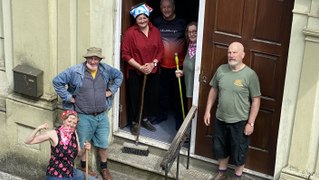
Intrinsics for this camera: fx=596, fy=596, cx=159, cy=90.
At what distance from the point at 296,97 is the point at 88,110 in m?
2.27

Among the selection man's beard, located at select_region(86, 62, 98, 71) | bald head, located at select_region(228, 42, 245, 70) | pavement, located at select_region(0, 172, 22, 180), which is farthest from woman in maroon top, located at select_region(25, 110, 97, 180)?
bald head, located at select_region(228, 42, 245, 70)

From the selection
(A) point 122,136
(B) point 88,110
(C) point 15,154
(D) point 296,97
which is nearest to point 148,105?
(A) point 122,136

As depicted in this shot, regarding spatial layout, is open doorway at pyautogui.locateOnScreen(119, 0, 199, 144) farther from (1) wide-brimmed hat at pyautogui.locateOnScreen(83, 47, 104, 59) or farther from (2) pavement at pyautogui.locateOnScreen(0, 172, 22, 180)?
(2) pavement at pyautogui.locateOnScreen(0, 172, 22, 180)

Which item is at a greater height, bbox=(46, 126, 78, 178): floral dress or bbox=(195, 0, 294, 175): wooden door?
bbox=(195, 0, 294, 175): wooden door

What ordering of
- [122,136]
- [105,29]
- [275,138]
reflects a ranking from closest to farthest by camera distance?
[275,138]
[105,29]
[122,136]

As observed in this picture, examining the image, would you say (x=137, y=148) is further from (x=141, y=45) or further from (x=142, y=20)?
(x=142, y=20)

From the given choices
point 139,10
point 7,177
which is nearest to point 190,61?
point 139,10

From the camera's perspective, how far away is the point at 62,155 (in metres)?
6.11

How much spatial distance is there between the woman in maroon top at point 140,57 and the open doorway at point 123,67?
2.8 inches

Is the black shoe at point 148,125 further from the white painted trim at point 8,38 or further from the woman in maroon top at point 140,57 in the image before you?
the white painted trim at point 8,38

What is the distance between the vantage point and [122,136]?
24.2 feet

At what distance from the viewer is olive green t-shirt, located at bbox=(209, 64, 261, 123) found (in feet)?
20.0

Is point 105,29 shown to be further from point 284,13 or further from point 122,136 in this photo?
point 284,13

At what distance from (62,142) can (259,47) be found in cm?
227
